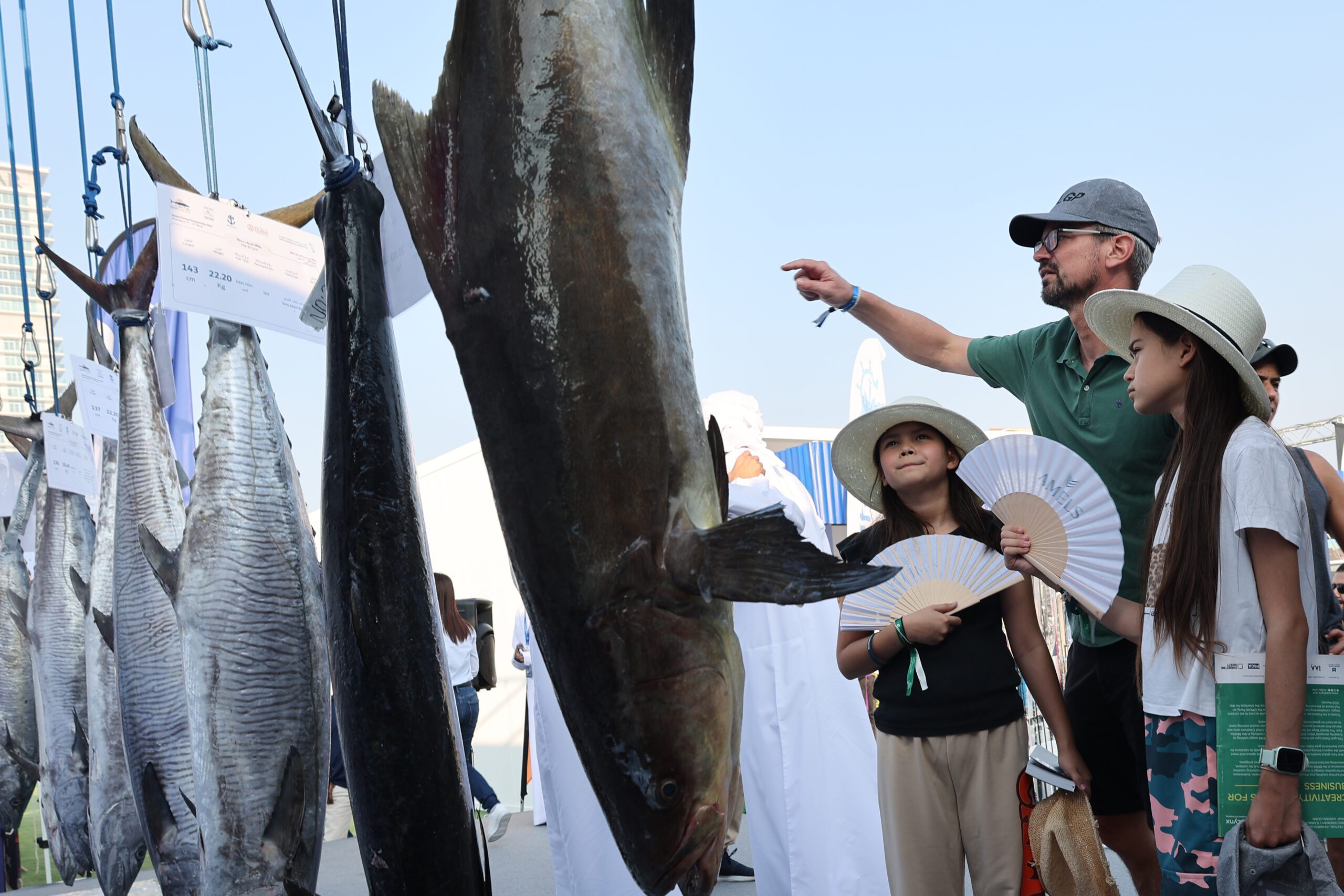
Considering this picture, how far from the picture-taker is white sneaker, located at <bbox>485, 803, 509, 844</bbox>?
19.8ft

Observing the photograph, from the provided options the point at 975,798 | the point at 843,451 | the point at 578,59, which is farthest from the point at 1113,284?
the point at 578,59

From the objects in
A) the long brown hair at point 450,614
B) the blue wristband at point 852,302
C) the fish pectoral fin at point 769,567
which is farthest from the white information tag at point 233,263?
the long brown hair at point 450,614

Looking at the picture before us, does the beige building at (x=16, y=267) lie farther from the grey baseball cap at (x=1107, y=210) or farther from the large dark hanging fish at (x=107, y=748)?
the grey baseball cap at (x=1107, y=210)

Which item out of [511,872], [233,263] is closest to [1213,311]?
[233,263]

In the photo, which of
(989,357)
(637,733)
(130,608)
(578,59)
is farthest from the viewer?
(989,357)

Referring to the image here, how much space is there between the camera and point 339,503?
1164mm

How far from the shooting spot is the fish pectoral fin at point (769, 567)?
2.63ft

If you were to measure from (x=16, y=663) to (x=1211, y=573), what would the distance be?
163 inches

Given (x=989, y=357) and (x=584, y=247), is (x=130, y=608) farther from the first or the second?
(x=989, y=357)

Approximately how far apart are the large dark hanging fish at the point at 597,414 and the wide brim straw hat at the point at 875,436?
2.01 meters

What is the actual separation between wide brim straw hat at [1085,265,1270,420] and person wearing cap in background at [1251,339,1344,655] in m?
0.83

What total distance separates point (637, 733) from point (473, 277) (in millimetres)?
439

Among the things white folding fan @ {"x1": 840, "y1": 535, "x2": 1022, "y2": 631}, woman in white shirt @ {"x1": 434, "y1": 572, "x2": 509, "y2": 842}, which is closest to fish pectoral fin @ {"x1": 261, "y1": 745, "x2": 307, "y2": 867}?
white folding fan @ {"x1": 840, "y1": 535, "x2": 1022, "y2": 631}

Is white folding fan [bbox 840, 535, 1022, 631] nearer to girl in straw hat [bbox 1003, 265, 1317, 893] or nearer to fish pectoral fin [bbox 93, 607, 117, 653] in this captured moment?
girl in straw hat [bbox 1003, 265, 1317, 893]
